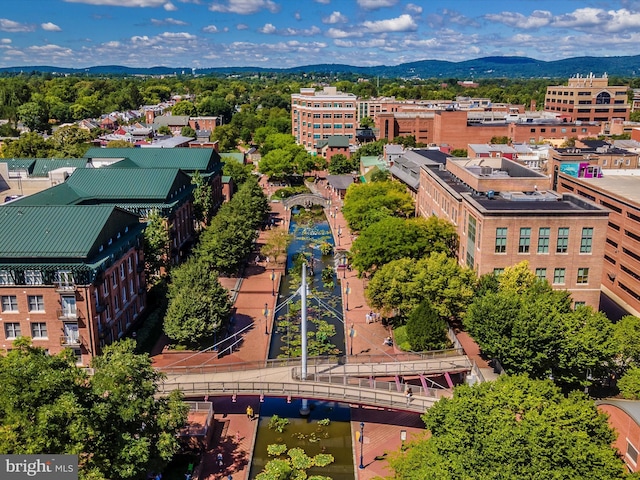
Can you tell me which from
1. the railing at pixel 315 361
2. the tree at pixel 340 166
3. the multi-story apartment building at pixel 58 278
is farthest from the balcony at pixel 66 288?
the tree at pixel 340 166

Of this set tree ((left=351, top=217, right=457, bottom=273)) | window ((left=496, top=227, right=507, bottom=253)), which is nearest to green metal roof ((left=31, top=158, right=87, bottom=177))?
tree ((left=351, top=217, right=457, bottom=273))

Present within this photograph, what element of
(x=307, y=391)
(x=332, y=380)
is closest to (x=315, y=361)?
(x=332, y=380)

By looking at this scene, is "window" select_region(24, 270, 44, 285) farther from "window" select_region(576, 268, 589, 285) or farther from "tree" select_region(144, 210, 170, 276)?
"window" select_region(576, 268, 589, 285)

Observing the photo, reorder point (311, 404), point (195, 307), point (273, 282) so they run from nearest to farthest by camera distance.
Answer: point (311, 404)
point (195, 307)
point (273, 282)

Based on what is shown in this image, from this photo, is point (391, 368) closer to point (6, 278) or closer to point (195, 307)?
point (195, 307)

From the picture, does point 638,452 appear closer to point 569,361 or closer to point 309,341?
point 569,361

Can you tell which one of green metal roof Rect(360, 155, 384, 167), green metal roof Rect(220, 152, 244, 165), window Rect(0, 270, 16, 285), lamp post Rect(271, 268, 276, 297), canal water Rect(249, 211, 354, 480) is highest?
green metal roof Rect(220, 152, 244, 165)
